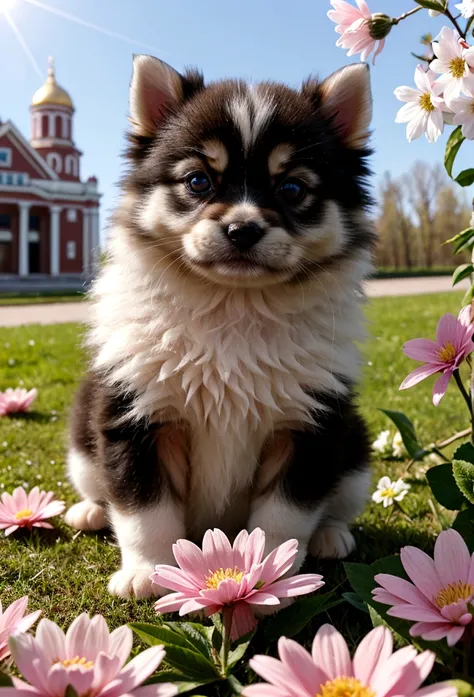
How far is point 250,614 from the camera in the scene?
5.39ft

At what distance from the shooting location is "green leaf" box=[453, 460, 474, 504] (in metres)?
1.62

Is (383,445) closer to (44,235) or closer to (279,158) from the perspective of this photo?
(279,158)

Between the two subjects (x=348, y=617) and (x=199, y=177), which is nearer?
(x=348, y=617)

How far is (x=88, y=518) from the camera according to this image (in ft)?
8.59

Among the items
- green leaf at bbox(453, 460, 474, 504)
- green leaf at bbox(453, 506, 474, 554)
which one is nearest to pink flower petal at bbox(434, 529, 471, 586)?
green leaf at bbox(453, 460, 474, 504)

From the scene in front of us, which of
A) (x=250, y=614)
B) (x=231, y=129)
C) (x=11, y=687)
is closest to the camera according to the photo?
(x=11, y=687)

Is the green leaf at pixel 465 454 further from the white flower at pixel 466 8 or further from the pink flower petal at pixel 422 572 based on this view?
the white flower at pixel 466 8

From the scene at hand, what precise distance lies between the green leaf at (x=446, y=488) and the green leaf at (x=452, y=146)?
838 mm

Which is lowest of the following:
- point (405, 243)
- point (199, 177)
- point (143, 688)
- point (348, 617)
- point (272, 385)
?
point (348, 617)

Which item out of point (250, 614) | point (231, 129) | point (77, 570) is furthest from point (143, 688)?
point (231, 129)

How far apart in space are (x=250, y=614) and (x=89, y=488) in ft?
3.81

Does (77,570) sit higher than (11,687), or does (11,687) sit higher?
(11,687)

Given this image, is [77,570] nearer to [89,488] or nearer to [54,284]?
[89,488]

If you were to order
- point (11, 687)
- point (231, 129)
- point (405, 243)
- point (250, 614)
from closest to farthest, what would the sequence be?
point (11, 687) → point (250, 614) → point (231, 129) → point (405, 243)
